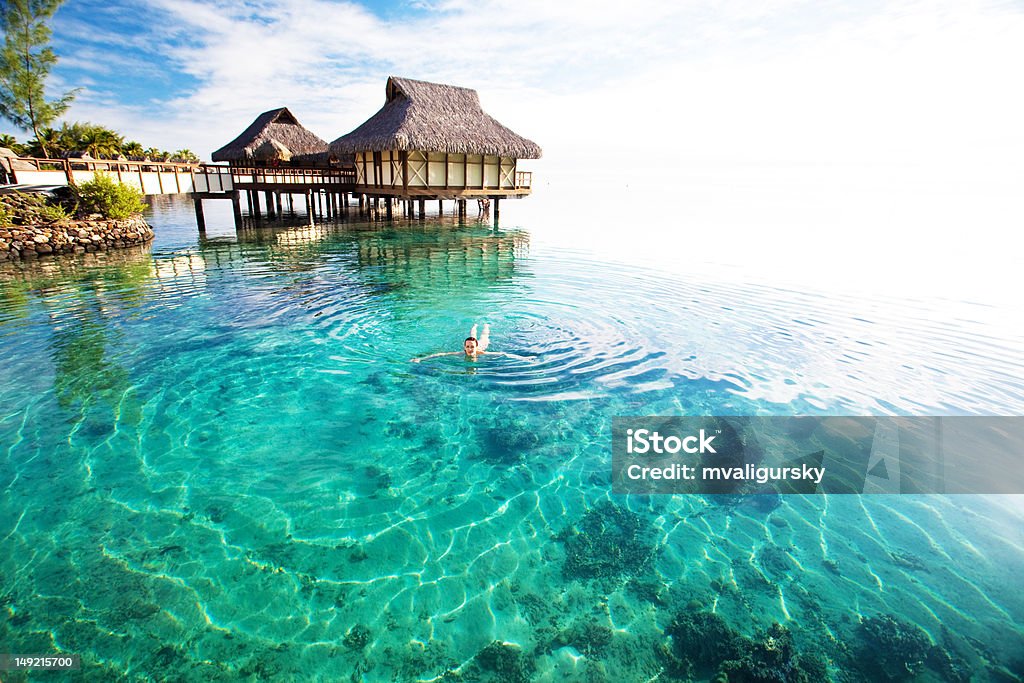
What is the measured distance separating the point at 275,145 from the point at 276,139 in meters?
1.03

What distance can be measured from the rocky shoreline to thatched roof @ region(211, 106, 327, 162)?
9.95 metres

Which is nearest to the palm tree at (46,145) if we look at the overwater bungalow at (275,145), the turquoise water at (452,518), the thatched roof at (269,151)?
the overwater bungalow at (275,145)

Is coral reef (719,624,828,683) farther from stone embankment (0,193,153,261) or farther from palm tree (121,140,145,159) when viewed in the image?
palm tree (121,140,145,159)

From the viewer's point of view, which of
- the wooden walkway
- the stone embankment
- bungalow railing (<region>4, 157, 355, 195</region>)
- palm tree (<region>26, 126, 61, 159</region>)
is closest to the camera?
the stone embankment

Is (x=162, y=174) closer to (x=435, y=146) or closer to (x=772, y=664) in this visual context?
(x=435, y=146)

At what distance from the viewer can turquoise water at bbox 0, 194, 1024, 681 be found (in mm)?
3451

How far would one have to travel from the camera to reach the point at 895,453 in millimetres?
5809

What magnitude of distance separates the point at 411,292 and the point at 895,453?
983 cm

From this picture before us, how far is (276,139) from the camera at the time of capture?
2723 cm

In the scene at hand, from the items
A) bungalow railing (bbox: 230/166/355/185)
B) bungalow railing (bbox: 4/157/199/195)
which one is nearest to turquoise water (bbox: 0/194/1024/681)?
bungalow railing (bbox: 230/166/355/185)

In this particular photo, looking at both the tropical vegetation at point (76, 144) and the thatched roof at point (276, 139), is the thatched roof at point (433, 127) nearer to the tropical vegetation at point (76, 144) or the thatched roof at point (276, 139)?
the thatched roof at point (276, 139)

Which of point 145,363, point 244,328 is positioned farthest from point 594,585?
point 244,328

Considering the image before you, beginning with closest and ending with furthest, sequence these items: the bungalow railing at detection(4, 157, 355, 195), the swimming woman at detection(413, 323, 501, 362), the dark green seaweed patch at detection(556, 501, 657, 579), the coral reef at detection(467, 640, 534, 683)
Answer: the coral reef at detection(467, 640, 534, 683), the dark green seaweed patch at detection(556, 501, 657, 579), the swimming woman at detection(413, 323, 501, 362), the bungalow railing at detection(4, 157, 355, 195)

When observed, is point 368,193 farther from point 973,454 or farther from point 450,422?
point 973,454
